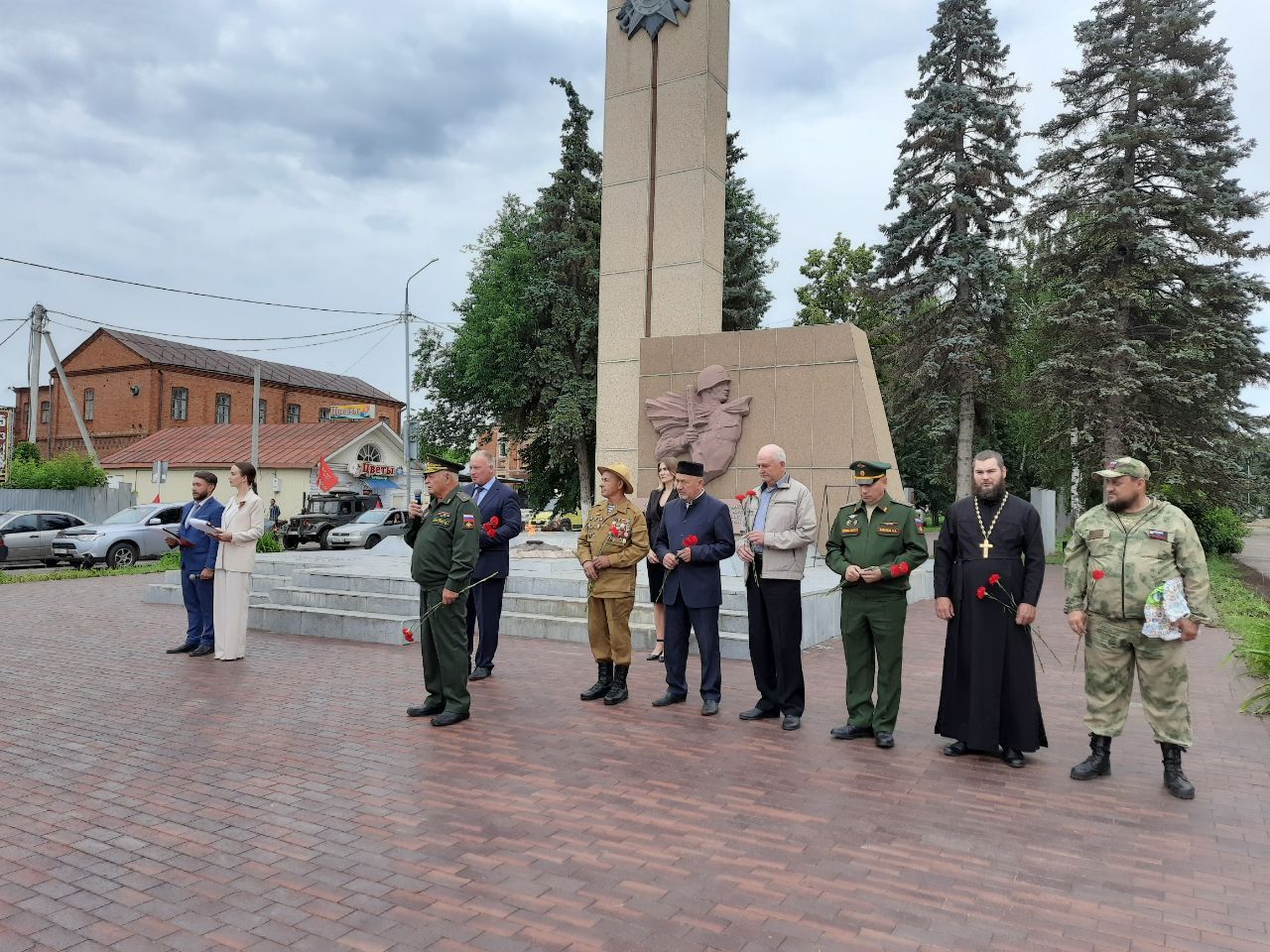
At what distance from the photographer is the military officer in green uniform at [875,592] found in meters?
5.54

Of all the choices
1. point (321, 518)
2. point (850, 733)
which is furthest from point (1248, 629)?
point (321, 518)

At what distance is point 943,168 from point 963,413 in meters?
7.01

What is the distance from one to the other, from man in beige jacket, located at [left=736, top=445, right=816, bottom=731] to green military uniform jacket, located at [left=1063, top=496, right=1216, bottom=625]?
166 cm

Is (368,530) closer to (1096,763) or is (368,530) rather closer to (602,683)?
(602,683)

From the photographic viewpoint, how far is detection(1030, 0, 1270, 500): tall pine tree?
70.0ft

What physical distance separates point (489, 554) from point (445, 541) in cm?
125

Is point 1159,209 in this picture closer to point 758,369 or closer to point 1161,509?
point 758,369

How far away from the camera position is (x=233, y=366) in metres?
50.6

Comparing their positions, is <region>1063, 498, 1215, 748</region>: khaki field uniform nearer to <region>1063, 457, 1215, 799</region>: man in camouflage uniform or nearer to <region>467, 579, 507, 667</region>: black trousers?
<region>1063, 457, 1215, 799</region>: man in camouflage uniform

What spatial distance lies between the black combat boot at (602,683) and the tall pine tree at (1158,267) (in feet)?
60.7

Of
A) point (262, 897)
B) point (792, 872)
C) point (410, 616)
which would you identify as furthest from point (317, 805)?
point (410, 616)

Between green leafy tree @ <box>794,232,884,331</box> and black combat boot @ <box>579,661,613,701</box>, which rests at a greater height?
green leafy tree @ <box>794,232,884,331</box>

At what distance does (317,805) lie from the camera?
4441 mm

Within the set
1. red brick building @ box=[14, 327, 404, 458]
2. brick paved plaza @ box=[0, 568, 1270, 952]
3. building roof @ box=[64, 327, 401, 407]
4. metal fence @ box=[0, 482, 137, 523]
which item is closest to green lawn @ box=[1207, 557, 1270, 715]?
brick paved plaza @ box=[0, 568, 1270, 952]
